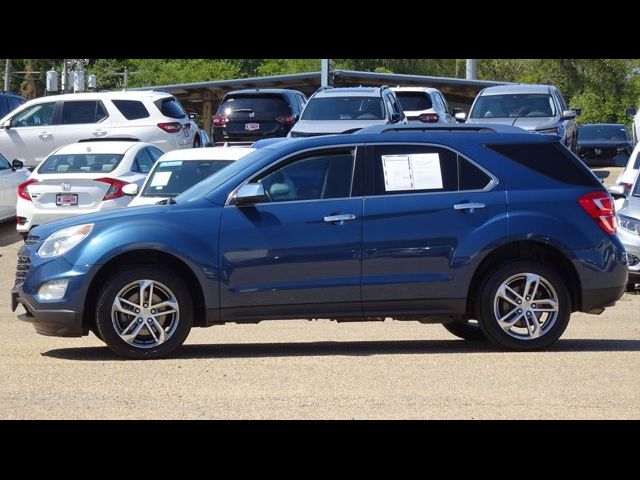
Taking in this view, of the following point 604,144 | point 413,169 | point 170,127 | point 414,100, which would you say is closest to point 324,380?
point 413,169

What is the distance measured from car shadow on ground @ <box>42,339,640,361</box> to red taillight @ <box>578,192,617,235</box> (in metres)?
1.01

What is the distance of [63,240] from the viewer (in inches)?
385

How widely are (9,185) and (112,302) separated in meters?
13.2

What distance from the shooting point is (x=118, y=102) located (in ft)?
82.8

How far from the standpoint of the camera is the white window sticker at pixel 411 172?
992 cm

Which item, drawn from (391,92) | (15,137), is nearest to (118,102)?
(15,137)

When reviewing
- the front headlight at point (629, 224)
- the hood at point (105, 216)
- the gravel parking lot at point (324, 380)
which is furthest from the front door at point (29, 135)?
the hood at point (105, 216)

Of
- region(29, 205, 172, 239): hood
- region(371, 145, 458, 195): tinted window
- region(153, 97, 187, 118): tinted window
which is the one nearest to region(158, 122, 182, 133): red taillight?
region(153, 97, 187, 118): tinted window

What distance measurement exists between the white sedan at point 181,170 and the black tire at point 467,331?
5.61 m

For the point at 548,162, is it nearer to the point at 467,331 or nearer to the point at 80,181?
the point at 467,331

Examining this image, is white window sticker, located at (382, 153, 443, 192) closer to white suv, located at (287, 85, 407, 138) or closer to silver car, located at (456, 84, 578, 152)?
white suv, located at (287, 85, 407, 138)

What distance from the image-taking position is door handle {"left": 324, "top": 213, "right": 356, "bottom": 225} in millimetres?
9703

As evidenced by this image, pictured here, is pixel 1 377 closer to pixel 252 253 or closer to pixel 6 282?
pixel 252 253
